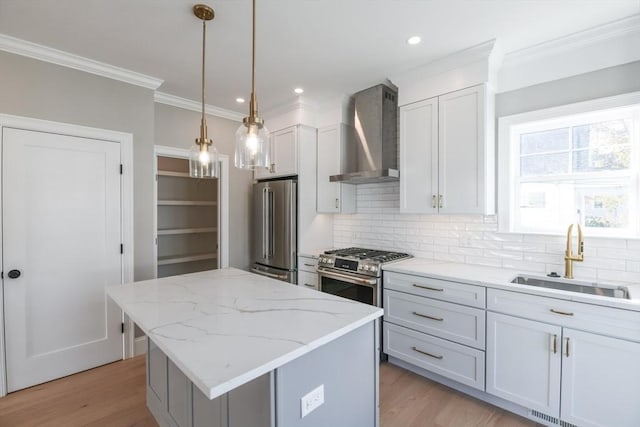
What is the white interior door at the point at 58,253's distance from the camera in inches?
92.4

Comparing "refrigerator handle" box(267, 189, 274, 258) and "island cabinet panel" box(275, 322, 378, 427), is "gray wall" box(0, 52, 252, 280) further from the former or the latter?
"island cabinet panel" box(275, 322, 378, 427)

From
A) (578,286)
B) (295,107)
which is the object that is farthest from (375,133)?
(578,286)

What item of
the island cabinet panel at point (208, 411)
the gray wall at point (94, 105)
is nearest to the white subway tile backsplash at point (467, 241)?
the gray wall at point (94, 105)

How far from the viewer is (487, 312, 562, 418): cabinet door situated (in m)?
1.93

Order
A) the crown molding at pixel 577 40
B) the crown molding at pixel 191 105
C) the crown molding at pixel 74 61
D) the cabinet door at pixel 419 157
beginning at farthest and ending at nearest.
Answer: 1. the crown molding at pixel 191 105
2. the cabinet door at pixel 419 157
3. the crown molding at pixel 74 61
4. the crown molding at pixel 577 40

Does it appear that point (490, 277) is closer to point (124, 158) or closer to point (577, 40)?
point (577, 40)

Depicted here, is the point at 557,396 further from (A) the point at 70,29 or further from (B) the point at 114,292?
(A) the point at 70,29

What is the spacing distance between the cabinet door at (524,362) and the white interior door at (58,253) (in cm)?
322

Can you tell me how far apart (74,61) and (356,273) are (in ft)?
9.99

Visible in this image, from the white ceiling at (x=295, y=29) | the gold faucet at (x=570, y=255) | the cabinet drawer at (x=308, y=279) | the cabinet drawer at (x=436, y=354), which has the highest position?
the white ceiling at (x=295, y=29)

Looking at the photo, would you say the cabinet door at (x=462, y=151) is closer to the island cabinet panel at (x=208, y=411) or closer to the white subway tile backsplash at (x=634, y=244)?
the white subway tile backsplash at (x=634, y=244)

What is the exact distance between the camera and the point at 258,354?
1075mm

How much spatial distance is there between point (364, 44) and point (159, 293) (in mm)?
2273

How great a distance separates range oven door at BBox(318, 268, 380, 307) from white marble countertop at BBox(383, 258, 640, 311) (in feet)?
0.71
